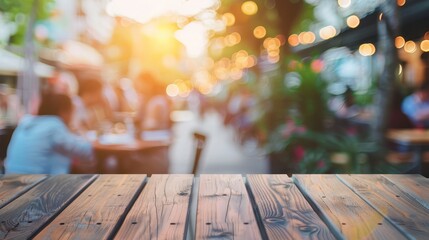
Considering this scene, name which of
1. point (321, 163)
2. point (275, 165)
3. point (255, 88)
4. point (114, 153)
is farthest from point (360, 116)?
point (114, 153)

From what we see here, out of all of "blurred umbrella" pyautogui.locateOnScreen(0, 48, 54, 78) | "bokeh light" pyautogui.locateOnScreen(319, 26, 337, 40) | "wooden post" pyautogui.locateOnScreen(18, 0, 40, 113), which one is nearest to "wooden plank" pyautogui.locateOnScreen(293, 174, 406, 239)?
"wooden post" pyautogui.locateOnScreen(18, 0, 40, 113)

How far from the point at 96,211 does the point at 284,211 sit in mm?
545

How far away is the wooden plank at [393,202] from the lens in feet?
4.73

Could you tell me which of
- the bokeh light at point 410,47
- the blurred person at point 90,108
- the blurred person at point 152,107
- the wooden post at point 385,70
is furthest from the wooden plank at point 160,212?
the bokeh light at point 410,47

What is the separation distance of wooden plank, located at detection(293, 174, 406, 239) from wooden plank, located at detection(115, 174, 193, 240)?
1.31 ft

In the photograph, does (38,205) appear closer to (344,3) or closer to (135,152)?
(135,152)

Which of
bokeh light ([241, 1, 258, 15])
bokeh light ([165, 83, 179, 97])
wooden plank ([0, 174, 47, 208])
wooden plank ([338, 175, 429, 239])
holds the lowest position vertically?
wooden plank ([0, 174, 47, 208])

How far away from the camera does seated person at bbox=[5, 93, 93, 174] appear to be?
3654 mm

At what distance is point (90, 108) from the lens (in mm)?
6953

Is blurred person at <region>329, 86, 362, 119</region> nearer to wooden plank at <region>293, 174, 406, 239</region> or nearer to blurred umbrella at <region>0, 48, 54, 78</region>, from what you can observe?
blurred umbrella at <region>0, 48, 54, 78</region>

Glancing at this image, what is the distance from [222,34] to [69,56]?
3.85m

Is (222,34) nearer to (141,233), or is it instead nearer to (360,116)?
(360,116)

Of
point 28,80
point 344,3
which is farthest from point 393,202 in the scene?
point 344,3

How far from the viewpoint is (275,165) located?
6.20 m
